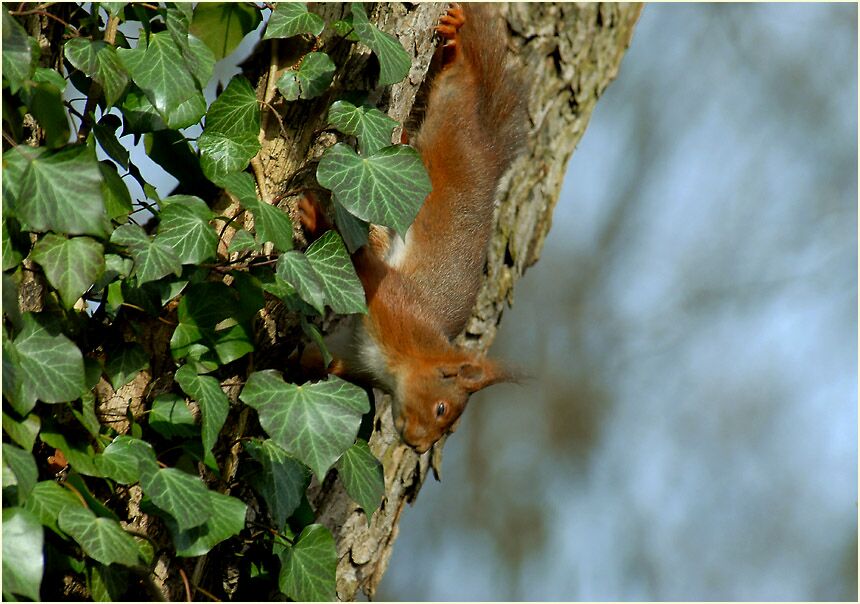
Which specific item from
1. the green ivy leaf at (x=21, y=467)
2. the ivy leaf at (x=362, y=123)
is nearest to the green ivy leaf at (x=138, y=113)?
the ivy leaf at (x=362, y=123)

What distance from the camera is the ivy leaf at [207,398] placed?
1.71m

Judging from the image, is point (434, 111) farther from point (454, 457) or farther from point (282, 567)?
point (454, 457)

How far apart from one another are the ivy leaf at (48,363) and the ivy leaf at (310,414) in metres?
0.31

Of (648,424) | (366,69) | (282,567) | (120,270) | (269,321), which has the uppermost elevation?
(366,69)

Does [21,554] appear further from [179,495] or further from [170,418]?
[170,418]

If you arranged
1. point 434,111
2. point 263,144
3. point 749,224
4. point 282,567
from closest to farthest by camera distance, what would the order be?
point 282,567, point 263,144, point 434,111, point 749,224

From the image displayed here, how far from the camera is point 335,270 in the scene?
1.81m

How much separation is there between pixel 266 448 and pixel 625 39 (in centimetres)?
230

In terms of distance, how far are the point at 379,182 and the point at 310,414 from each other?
47 centimetres

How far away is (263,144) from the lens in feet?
6.82

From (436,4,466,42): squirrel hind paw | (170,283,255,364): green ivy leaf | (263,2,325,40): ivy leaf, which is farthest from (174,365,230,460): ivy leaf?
(436,4,466,42): squirrel hind paw

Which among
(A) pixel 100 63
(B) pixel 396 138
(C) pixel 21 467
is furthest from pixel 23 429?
(B) pixel 396 138

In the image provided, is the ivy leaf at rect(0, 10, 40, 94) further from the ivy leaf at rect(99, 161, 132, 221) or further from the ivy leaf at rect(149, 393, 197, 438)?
the ivy leaf at rect(149, 393, 197, 438)

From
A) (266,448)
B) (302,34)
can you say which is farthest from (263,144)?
(266,448)
